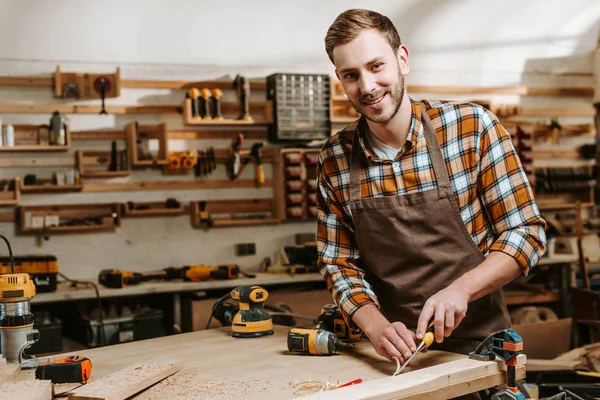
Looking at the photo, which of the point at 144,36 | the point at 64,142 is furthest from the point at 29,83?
the point at 144,36

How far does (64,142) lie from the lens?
466cm

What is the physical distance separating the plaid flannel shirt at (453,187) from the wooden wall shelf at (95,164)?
9.70 feet

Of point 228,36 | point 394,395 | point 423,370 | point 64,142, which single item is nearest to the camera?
point 394,395

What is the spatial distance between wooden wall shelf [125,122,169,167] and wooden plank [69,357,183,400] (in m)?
3.02

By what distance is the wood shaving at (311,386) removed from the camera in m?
1.70

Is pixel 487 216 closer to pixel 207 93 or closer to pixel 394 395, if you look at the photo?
pixel 394 395

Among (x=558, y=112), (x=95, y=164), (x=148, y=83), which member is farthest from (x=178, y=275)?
(x=558, y=112)

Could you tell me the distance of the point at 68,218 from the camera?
484 centimetres

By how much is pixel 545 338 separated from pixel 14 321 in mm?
3406

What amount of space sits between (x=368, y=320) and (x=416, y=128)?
55 centimetres

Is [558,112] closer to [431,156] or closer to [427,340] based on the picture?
[431,156]

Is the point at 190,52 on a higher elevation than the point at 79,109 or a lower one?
higher

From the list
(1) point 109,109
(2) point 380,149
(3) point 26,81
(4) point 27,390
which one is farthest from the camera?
(1) point 109,109

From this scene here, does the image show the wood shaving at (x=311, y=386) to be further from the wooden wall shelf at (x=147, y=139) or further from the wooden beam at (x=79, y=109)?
the wooden beam at (x=79, y=109)
